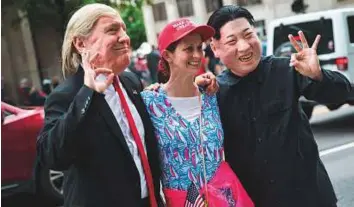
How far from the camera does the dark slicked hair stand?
7.84 feet

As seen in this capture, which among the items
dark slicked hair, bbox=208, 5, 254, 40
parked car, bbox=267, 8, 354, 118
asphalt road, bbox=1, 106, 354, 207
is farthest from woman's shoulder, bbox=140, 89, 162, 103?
parked car, bbox=267, 8, 354, 118

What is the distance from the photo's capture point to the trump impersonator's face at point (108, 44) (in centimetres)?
210

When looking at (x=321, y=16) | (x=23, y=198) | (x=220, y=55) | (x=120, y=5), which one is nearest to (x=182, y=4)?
(x=120, y=5)

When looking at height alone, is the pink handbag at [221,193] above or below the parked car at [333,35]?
above

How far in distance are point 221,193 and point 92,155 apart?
503 mm

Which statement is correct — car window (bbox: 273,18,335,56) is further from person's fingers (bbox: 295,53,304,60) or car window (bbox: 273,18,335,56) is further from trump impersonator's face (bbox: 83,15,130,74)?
trump impersonator's face (bbox: 83,15,130,74)

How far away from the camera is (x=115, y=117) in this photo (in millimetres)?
2102

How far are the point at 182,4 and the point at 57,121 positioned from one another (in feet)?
135

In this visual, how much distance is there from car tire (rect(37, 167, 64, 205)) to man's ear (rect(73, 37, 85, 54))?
4.29m

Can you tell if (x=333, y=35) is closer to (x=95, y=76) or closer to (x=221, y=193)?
(x=221, y=193)

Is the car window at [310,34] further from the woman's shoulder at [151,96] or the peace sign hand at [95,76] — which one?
the peace sign hand at [95,76]

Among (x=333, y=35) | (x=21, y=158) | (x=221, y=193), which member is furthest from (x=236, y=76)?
(x=333, y=35)

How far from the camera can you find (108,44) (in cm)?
210

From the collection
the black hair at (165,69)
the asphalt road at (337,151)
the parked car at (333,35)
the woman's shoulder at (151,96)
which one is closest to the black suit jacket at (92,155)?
the woman's shoulder at (151,96)
